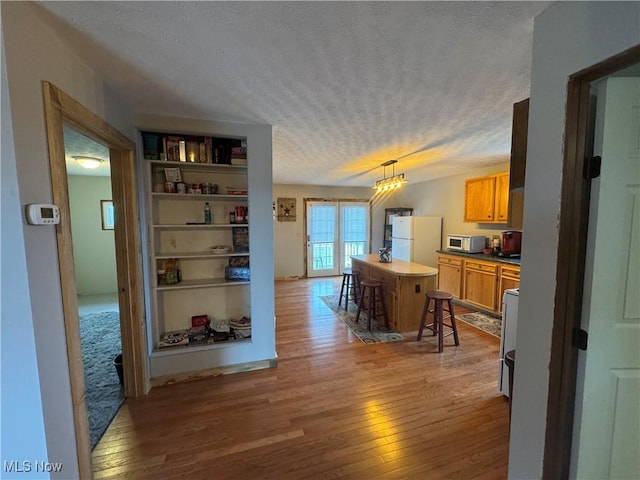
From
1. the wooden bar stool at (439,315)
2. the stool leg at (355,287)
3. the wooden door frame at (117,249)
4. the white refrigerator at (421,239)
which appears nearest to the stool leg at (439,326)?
the wooden bar stool at (439,315)

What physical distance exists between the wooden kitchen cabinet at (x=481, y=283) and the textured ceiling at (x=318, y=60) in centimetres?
224

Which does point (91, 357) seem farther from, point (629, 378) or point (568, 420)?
point (629, 378)

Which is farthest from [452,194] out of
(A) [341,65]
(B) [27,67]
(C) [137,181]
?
(B) [27,67]

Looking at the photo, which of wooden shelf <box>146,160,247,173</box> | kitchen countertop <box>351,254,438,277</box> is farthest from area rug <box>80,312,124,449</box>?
kitchen countertop <box>351,254,438,277</box>

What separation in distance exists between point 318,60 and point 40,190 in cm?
143

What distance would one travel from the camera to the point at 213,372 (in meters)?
2.60

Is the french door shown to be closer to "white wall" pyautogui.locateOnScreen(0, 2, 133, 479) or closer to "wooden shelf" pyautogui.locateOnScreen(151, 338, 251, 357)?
"wooden shelf" pyautogui.locateOnScreen(151, 338, 251, 357)

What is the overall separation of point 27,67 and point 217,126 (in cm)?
144

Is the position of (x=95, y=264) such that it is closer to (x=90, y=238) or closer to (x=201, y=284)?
(x=90, y=238)

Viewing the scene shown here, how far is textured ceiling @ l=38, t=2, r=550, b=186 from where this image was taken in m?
1.14

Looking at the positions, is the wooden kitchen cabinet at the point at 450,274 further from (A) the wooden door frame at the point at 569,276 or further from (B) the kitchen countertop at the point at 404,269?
(A) the wooden door frame at the point at 569,276

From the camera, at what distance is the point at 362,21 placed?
3.86 feet

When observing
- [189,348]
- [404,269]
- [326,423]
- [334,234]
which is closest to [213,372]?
[189,348]

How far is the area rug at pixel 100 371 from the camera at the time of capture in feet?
6.63
